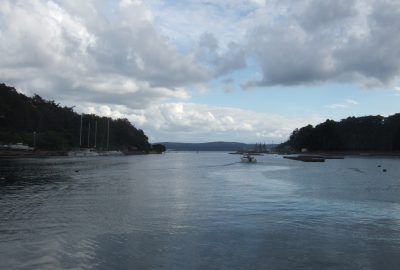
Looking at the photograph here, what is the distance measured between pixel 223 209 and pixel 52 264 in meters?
13.6

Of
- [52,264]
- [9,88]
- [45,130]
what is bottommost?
[52,264]

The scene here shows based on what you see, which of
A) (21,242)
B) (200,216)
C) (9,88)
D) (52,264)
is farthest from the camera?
(9,88)

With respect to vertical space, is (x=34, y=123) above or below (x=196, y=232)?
above

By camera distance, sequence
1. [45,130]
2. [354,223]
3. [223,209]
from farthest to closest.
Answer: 1. [45,130]
2. [223,209]
3. [354,223]

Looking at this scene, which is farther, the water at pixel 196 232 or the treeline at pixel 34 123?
the treeline at pixel 34 123

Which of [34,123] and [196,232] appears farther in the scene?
[34,123]

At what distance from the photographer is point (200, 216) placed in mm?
22578

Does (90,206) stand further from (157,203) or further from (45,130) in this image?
(45,130)

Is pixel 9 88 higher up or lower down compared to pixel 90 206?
higher up

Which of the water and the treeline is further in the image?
the treeline

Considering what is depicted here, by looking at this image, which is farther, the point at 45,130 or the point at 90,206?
the point at 45,130

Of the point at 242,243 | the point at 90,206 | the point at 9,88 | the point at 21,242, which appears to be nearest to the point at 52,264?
the point at 21,242

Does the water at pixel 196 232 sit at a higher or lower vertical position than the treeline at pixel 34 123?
lower

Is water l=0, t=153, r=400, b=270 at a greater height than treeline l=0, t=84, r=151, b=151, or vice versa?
treeline l=0, t=84, r=151, b=151
